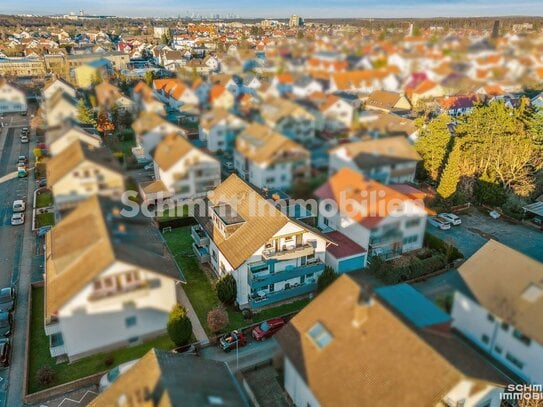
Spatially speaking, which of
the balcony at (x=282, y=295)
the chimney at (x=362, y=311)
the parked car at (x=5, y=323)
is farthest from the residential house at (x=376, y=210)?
the parked car at (x=5, y=323)

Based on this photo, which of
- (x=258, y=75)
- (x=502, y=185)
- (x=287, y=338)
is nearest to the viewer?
(x=287, y=338)

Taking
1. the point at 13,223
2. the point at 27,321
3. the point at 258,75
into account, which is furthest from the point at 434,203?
the point at 13,223

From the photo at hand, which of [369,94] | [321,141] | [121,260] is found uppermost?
[369,94]

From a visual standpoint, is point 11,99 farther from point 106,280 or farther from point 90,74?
point 106,280

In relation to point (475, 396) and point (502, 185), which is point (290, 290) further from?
point (502, 185)

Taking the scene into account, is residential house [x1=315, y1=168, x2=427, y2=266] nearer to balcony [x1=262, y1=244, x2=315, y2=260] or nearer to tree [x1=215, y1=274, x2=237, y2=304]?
balcony [x1=262, y1=244, x2=315, y2=260]
